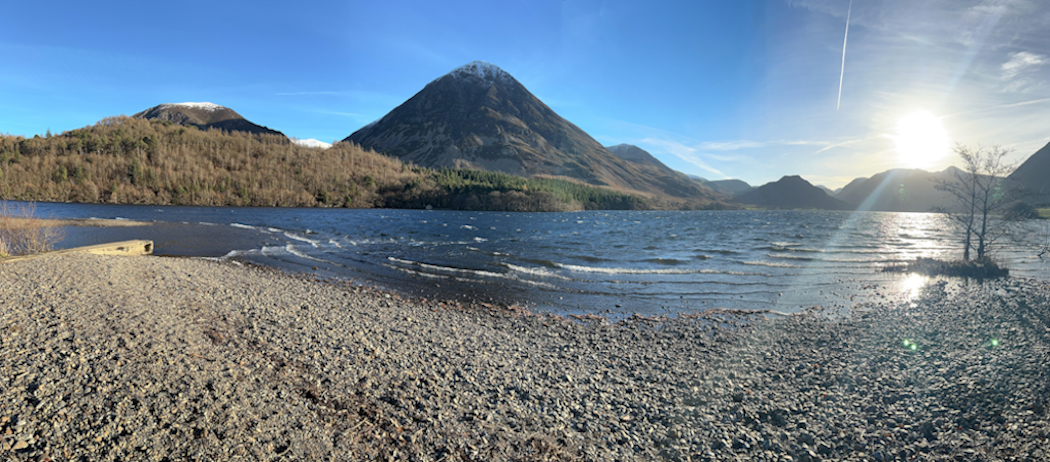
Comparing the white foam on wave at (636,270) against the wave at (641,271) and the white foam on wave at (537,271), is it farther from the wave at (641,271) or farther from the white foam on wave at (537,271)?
the white foam on wave at (537,271)

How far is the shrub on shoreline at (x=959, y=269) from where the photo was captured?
2388 cm

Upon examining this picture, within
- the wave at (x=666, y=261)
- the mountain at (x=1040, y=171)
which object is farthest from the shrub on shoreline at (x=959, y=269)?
the mountain at (x=1040, y=171)

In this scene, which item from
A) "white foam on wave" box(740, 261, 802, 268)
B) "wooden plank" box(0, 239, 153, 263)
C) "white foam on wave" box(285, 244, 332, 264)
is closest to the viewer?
"wooden plank" box(0, 239, 153, 263)

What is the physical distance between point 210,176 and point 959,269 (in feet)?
595

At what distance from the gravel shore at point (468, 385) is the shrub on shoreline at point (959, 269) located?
48.1 feet

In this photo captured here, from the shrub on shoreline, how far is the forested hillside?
150 m

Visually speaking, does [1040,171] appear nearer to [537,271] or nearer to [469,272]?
[537,271]

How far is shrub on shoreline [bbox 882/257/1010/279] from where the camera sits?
23.9m

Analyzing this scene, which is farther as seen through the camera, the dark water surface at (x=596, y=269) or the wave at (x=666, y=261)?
the wave at (x=666, y=261)

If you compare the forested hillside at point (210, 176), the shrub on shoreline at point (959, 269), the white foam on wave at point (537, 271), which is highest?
the forested hillside at point (210, 176)

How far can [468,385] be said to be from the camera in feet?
26.6

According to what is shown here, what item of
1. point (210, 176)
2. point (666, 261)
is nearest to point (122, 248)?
point (666, 261)

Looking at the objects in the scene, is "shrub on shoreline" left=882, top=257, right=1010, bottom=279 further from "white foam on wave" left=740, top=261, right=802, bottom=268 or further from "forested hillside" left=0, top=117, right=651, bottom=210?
"forested hillside" left=0, top=117, right=651, bottom=210

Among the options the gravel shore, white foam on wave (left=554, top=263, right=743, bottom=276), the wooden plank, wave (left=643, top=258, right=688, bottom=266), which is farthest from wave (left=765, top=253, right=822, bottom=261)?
the wooden plank
